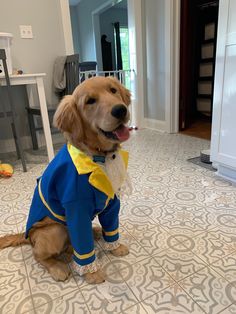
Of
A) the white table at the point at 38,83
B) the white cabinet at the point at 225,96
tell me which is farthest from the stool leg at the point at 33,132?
the white cabinet at the point at 225,96

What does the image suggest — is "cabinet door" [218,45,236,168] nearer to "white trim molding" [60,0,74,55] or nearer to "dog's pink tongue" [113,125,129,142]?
"dog's pink tongue" [113,125,129,142]

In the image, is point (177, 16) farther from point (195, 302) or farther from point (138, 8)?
→ point (195, 302)

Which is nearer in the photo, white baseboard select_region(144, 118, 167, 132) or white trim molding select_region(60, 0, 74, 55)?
white trim molding select_region(60, 0, 74, 55)

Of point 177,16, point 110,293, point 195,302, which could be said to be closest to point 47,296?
point 110,293

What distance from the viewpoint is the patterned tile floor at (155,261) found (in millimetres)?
836

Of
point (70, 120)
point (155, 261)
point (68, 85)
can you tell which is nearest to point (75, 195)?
point (70, 120)

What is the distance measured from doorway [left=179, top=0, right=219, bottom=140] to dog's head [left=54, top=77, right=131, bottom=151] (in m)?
2.36

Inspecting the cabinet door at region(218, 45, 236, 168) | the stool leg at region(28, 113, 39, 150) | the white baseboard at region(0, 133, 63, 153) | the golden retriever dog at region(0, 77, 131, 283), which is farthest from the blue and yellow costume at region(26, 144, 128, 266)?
Answer: the white baseboard at region(0, 133, 63, 153)

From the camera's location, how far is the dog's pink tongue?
2.72 ft

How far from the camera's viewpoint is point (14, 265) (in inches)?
41.0

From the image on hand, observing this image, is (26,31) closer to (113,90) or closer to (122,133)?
(113,90)

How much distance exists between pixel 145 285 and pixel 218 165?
115 cm

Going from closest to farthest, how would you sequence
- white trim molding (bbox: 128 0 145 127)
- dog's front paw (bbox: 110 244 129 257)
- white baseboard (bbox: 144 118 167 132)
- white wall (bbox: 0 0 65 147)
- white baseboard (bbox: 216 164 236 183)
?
1. dog's front paw (bbox: 110 244 129 257)
2. white baseboard (bbox: 216 164 236 183)
3. white wall (bbox: 0 0 65 147)
4. white trim molding (bbox: 128 0 145 127)
5. white baseboard (bbox: 144 118 167 132)

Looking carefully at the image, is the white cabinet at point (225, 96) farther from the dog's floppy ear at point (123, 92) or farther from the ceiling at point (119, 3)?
the ceiling at point (119, 3)
